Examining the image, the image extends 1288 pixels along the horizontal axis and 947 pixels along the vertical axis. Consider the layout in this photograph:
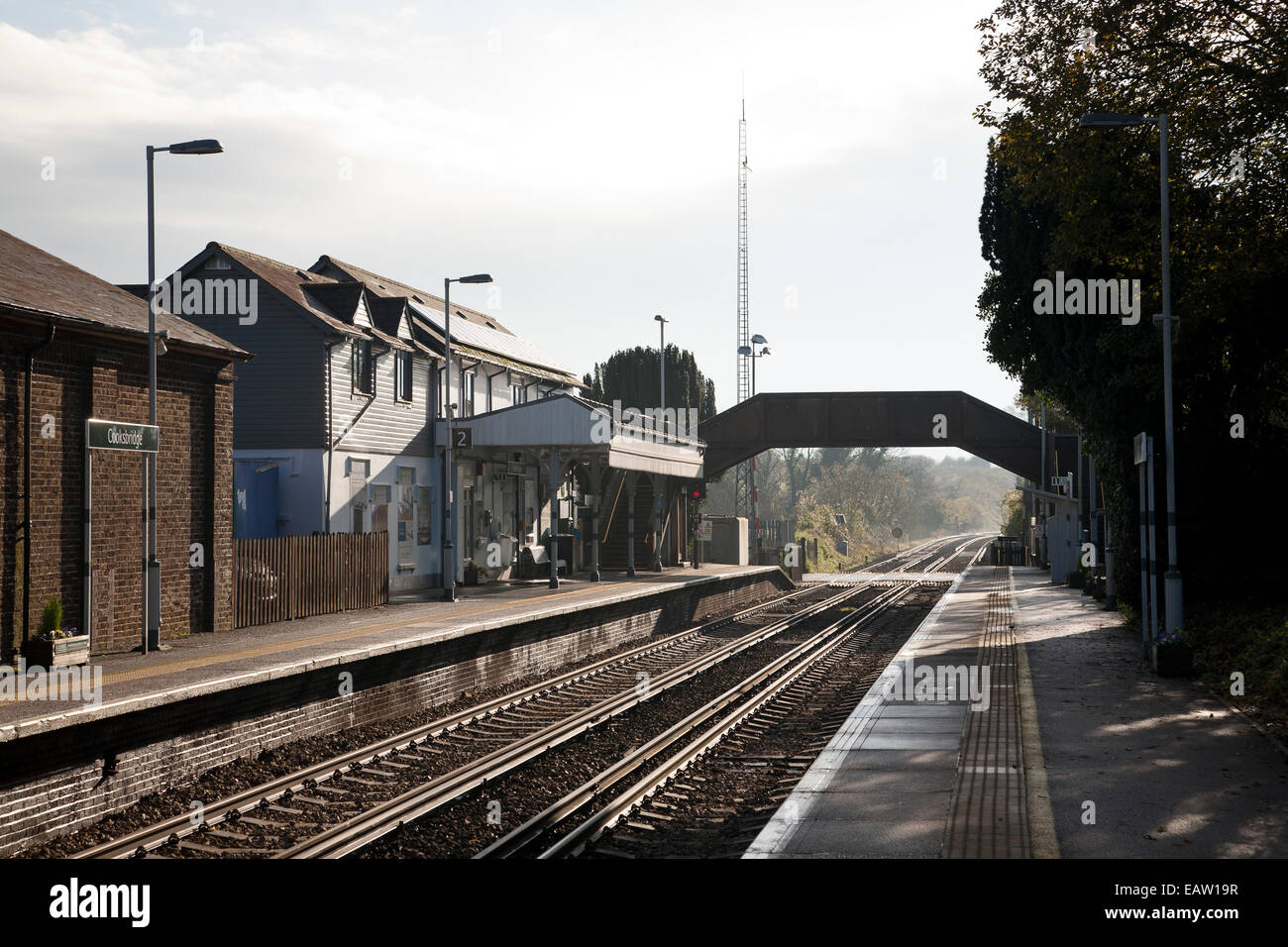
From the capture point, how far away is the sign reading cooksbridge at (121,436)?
14625mm

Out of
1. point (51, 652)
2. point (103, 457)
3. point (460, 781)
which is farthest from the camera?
point (103, 457)

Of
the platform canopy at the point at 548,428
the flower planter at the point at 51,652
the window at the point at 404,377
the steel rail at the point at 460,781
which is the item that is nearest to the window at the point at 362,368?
the window at the point at 404,377

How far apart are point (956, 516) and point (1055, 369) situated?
502 feet

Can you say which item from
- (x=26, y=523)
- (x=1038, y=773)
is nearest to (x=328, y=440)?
(x=26, y=523)

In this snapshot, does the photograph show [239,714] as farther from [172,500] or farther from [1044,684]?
[1044,684]

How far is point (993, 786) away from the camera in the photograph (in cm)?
964

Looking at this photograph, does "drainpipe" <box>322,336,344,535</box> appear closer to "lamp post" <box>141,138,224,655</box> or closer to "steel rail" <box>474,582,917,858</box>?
"lamp post" <box>141,138,224,655</box>

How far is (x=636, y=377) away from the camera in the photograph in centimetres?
5812

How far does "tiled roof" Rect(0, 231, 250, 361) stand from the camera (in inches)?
580

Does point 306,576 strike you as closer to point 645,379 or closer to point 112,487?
point 112,487

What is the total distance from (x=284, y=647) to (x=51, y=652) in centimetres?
294
